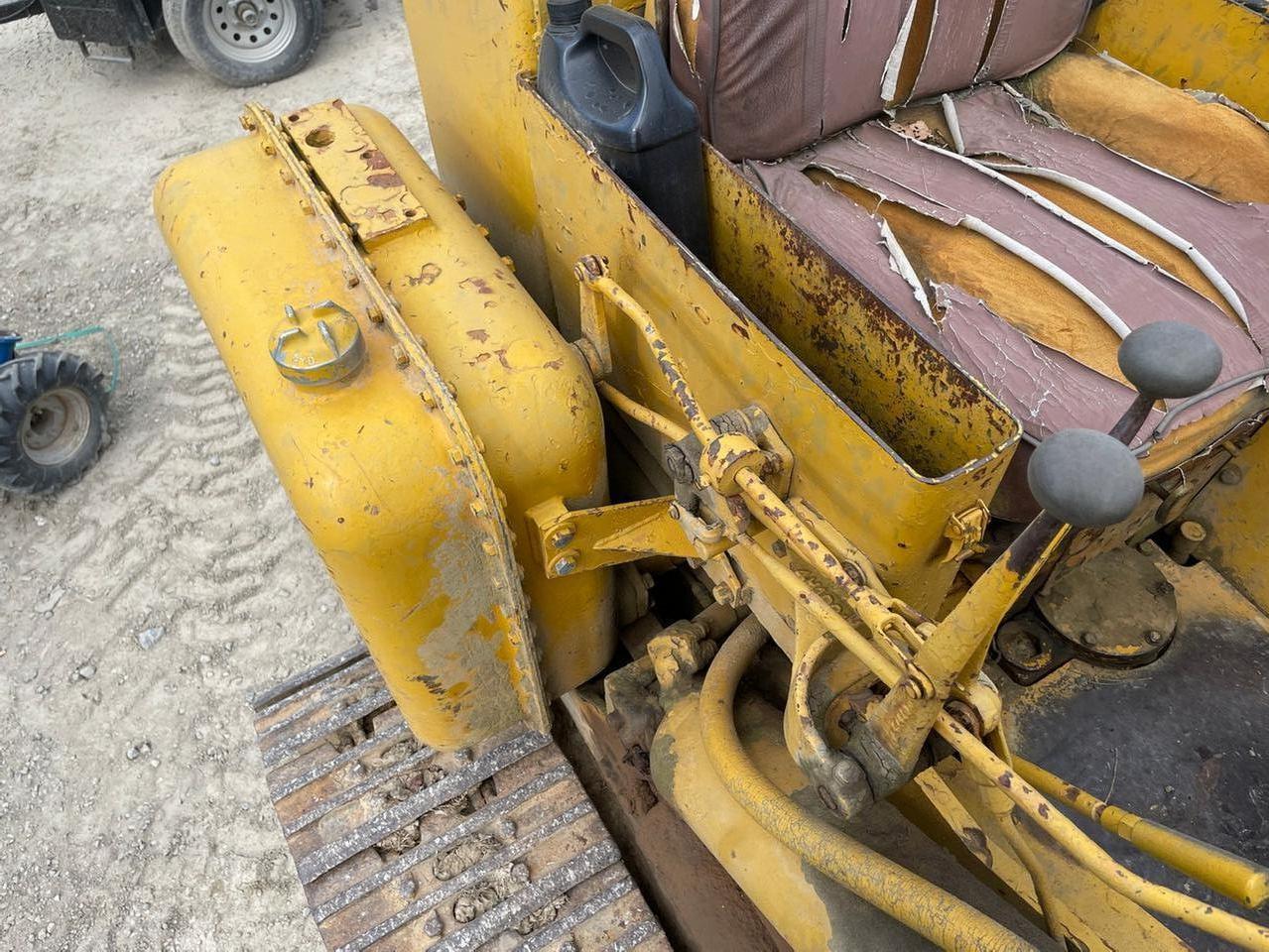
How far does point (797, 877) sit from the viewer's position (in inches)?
62.4

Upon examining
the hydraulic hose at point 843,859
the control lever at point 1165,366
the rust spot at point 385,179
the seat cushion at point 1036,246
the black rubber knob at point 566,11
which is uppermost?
the black rubber knob at point 566,11

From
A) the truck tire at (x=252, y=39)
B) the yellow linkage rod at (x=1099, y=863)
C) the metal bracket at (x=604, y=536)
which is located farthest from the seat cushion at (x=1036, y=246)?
the truck tire at (x=252, y=39)

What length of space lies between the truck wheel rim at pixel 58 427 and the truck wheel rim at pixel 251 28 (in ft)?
10.0

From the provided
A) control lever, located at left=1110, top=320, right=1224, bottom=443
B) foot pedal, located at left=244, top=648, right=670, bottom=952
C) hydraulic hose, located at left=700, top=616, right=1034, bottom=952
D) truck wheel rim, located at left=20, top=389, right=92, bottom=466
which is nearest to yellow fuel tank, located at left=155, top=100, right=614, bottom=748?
foot pedal, located at left=244, top=648, right=670, bottom=952

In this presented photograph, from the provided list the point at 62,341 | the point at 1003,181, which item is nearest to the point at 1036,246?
the point at 1003,181

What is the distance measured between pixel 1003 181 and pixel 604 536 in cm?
128

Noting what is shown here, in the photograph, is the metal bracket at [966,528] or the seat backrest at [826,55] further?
the seat backrest at [826,55]

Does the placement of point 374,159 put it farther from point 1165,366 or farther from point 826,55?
point 1165,366

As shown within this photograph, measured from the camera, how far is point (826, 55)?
78.8 inches

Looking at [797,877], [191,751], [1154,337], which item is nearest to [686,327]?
[1154,337]

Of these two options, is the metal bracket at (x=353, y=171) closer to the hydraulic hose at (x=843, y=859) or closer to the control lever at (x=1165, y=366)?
the hydraulic hose at (x=843, y=859)

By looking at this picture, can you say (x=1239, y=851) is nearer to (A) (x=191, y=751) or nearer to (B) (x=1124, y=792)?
(B) (x=1124, y=792)

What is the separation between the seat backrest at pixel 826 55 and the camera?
→ 1856 mm

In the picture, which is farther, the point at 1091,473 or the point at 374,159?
the point at 374,159
